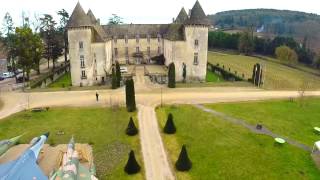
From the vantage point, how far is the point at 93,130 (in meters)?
34.5

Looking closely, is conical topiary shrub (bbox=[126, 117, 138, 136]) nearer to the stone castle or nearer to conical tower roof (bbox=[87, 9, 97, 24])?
the stone castle

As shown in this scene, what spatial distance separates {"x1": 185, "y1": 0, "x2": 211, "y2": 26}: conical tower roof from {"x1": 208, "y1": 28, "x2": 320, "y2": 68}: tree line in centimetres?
3755

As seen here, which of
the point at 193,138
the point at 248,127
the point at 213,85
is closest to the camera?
the point at 193,138

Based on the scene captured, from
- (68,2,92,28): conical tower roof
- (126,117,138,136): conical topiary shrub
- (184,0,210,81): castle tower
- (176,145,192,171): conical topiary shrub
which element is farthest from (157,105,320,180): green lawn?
(68,2,92,28): conical tower roof

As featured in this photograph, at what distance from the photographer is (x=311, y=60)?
275ft

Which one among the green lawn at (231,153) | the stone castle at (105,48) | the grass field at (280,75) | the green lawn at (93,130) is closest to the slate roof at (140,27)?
the stone castle at (105,48)

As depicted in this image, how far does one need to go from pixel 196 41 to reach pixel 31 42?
1181 inches

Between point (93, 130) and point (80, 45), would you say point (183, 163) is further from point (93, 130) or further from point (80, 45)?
point (80, 45)

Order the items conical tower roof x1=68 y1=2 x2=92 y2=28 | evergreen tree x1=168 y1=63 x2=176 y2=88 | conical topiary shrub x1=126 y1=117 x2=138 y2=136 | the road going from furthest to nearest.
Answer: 1. conical tower roof x1=68 y1=2 x2=92 y2=28
2. evergreen tree x1=168 y1=63 x2=176 y2=88
3. the road
4. conical topiary shrub x1=126 y1=117 x2=138 y2=136

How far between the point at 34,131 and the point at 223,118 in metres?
21.9

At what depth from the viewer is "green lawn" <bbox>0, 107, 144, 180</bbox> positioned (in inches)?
1105

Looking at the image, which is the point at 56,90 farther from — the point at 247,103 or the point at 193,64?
the point at 247,103

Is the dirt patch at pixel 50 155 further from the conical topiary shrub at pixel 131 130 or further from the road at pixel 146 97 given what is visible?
the road at pixel 146 97

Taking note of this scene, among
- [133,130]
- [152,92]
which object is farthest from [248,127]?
[152,92]
